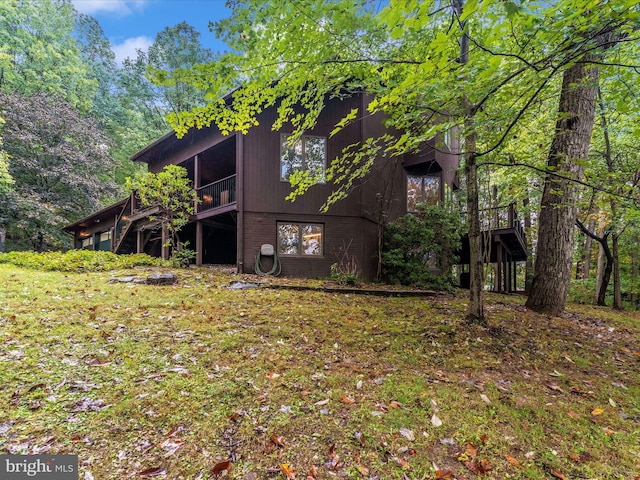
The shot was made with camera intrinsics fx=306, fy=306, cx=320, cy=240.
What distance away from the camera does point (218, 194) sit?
1230 centimetres

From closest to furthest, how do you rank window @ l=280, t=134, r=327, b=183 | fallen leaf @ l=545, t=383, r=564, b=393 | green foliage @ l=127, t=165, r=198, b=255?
fallen leaf @ l=545, t=383, r=564, b=393
window @ l=280, t=134, r=327, b=183
green foliage @ l=127, t=165, r=198, b=255

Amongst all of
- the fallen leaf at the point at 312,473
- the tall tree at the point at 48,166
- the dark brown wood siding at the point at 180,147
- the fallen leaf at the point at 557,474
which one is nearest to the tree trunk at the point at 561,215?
the fallen leaf at the point at 557,474

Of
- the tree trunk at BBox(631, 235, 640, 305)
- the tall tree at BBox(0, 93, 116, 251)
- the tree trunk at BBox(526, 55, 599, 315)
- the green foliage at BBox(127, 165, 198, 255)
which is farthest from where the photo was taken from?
the tall tree at BBox(0, 93, 116, 251)

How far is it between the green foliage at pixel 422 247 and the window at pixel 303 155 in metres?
3.35

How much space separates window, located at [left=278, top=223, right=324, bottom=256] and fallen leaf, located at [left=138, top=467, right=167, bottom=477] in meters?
8.66

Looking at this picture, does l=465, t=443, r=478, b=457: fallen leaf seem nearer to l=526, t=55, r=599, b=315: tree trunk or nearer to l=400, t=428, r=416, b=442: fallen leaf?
l=400, t=428, r=416, b=442: fallen leaf

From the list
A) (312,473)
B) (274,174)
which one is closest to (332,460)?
Answer: (312,473)

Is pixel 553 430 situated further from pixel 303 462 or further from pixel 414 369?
pixel 303 462

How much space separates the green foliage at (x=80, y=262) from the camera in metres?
9.17

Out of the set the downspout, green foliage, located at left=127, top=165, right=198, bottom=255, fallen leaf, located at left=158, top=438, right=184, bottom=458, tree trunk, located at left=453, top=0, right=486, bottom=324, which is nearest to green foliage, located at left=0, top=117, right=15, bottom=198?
green foliage, located at left=127, top=165, right=198, bottom=255

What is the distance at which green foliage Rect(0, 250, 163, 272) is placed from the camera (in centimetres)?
917

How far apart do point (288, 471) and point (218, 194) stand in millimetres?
11450

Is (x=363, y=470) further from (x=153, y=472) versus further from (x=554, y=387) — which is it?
(x=554, y=387)

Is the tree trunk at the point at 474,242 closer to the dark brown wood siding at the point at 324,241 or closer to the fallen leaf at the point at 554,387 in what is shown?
the fallen leaf at the point at 554,387
